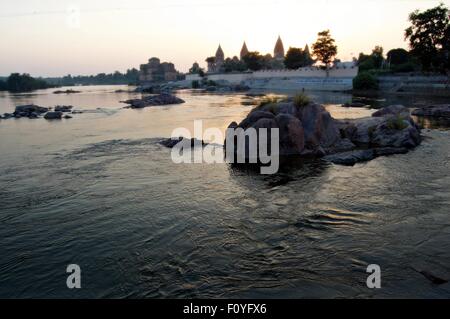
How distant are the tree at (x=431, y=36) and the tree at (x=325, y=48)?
44.5m

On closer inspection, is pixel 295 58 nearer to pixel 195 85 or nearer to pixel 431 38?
pixel 195 85

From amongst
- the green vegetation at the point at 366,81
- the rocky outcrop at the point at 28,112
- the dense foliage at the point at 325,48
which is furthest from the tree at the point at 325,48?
the rocky outcrop at the point at 28,112

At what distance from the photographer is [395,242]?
10.4 meters

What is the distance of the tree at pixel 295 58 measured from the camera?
134500mm

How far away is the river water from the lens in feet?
28.4

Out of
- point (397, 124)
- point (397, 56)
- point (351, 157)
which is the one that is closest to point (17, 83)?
point (397, 56)

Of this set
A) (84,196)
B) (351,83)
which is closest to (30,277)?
(84,196)

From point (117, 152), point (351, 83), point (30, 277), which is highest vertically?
point (351, 83)

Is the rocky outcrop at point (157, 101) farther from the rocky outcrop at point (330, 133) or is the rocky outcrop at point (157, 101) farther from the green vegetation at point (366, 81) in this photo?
the rocky outcrop at point (330, 133)

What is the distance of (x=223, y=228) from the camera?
1179 centimetres
